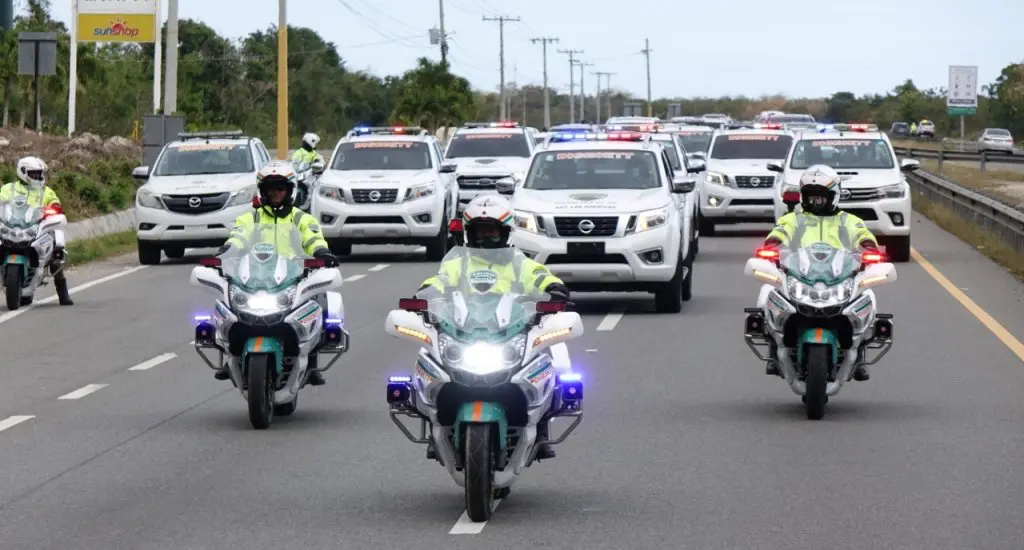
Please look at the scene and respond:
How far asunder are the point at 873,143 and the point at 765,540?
22.0 meters

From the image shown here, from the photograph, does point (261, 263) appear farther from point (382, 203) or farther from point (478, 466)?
point (382, 203)

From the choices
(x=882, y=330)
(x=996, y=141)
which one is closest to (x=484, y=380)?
(x=882, y=330)

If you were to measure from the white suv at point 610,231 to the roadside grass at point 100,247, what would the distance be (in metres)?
9.35

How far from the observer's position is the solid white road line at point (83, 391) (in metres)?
14.9

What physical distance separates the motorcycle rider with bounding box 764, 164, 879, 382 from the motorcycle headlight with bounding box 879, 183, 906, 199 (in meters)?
15.6

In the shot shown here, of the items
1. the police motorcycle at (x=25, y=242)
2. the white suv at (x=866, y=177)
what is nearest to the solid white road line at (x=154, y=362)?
the police motorcycle at (x=25, y=242)

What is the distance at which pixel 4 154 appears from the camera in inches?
1608

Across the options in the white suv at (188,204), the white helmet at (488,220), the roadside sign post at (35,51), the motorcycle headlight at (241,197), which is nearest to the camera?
the white helmet at (488,220)

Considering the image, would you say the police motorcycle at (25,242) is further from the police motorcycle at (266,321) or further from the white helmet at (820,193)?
the white helmet at (820,193)

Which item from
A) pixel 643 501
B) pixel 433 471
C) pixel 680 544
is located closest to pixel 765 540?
pixel 680 544

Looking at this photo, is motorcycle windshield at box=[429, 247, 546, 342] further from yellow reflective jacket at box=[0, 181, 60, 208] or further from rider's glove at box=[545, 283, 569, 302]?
yellow reflective jacket at box=[0, 181, 60, 208]

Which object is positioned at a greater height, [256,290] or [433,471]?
[256,290]

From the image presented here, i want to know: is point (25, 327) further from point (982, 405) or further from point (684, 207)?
point (982, 405)

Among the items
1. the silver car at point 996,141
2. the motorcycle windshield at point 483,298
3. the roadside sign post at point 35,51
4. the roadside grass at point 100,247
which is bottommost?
the roadside grass at point 100,247
